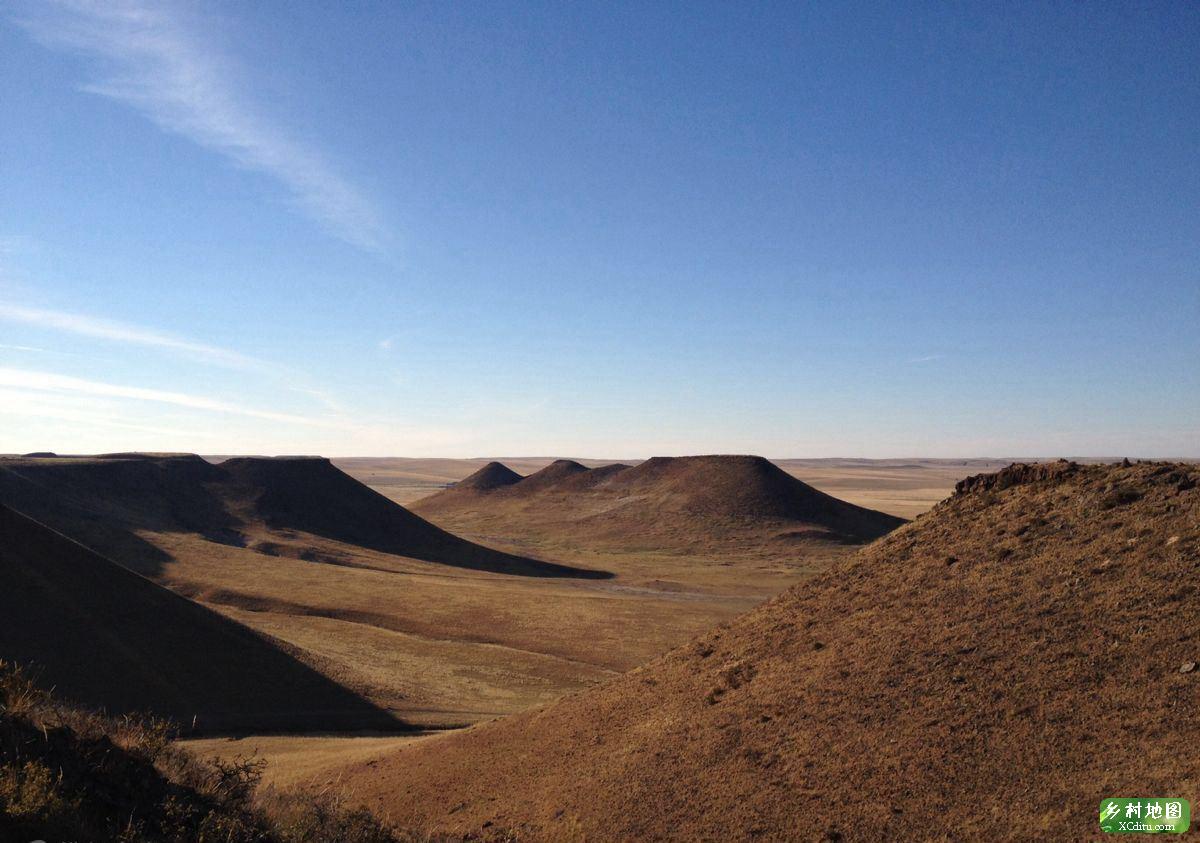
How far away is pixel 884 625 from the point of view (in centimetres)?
1527

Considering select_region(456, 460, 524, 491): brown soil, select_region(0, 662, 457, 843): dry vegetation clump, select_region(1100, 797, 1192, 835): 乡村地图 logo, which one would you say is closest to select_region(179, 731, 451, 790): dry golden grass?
select_region(0, 662, 457, 843): dry vegetation clump

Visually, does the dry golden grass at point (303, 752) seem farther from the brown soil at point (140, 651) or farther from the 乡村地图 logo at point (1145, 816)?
the 乡村地图 logo at point (1145, 816)

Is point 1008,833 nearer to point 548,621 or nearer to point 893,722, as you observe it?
point 893,722

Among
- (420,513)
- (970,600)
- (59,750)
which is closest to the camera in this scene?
(59,750)

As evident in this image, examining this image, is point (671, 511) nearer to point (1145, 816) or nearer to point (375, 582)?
point (375, 582)

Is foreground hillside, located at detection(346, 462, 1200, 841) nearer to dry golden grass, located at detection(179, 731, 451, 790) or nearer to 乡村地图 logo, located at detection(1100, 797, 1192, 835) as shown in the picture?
乡村地图 logo, located at detection(1100, 797, 1192, 835)

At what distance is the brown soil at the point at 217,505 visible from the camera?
56.7m

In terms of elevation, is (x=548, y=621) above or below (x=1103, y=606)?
below

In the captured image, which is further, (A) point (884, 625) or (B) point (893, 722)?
(A) point (884, 625)

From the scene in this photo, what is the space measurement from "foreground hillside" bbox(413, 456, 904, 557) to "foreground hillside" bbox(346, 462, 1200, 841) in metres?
66.7

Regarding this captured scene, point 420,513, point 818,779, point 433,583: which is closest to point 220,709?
point 818,779

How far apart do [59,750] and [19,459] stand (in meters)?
86.7

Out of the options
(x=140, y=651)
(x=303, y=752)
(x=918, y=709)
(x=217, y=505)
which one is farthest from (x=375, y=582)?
(x=918, y=709)

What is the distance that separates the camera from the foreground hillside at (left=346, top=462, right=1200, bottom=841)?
9.81 m
